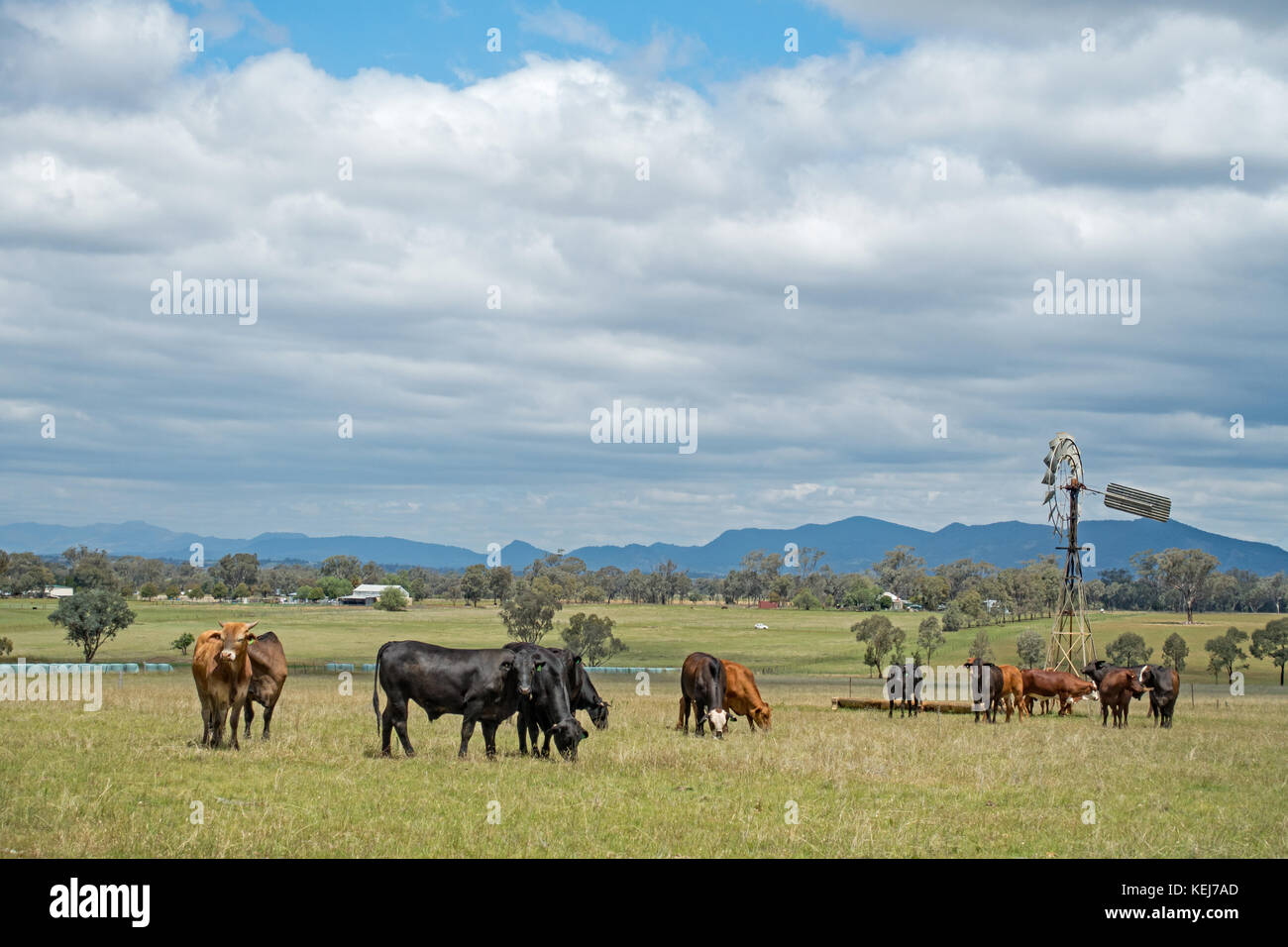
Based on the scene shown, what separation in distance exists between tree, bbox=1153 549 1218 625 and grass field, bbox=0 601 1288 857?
434 ft

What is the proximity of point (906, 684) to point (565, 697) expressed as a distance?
62.1 ft

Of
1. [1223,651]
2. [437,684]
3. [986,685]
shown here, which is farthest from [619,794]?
[1223,651]

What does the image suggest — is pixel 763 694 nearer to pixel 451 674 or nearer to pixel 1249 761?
pixel 1249 761

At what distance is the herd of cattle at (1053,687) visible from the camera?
31.3 m

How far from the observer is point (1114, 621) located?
14525cm

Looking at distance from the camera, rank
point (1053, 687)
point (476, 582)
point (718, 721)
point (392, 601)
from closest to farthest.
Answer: point (718, 721), point (1053, 687), point (392, 601), point (476, 582)

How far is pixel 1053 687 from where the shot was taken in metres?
35.5

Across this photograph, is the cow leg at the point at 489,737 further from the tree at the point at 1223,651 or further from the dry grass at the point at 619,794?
the tree at the point at 1223,651

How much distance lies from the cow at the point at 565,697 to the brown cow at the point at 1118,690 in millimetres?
16444

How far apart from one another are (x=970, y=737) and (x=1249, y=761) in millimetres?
5866

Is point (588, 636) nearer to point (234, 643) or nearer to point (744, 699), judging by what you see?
point (744, 699)

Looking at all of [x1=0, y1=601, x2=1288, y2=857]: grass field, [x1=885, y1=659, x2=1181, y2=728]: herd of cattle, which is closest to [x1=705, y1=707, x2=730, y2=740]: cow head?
[x1=0, y1=601, x2=1288, y2=857]: grass field

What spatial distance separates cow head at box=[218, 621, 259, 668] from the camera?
59.9ft

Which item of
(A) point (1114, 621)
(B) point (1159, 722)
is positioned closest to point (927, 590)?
(A) point (1114, 621)
